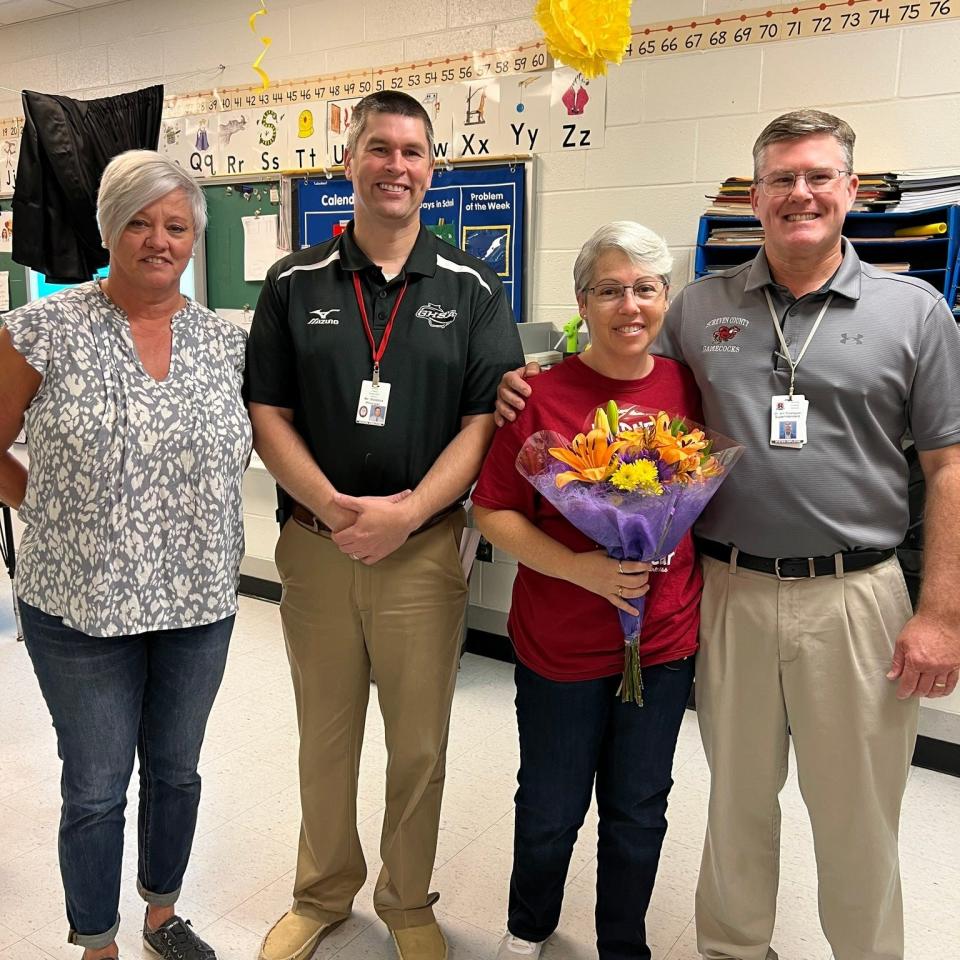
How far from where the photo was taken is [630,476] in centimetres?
154

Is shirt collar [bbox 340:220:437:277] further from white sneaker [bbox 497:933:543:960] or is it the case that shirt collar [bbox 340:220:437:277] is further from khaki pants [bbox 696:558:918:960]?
white sneaker [bbox 497:933:543:960]

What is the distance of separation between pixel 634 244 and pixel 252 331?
2.80ft

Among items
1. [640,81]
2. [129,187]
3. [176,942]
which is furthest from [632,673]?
[640,81]

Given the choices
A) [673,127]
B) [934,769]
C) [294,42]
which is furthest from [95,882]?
[294,42]

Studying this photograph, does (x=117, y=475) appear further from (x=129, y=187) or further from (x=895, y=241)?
(x=895, y=241)

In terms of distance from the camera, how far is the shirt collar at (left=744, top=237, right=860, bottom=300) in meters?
1.73

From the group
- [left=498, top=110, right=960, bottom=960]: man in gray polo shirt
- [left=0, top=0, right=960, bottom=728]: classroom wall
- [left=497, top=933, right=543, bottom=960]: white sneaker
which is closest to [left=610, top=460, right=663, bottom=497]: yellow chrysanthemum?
[left=498, top=110, right=960, bottom=960]: man in gray polo shirt

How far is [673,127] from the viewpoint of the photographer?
10.9 ft

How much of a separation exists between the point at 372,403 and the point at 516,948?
4.32 ft

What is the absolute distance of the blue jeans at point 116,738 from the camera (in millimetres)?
1695

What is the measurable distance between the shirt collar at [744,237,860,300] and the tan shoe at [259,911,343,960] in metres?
1.77

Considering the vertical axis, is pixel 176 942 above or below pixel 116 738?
below

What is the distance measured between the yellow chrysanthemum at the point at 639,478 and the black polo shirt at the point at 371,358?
0.48 meters

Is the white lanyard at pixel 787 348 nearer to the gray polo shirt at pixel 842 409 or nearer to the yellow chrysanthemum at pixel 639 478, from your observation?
the gray polo shirt at pixel 842 409
